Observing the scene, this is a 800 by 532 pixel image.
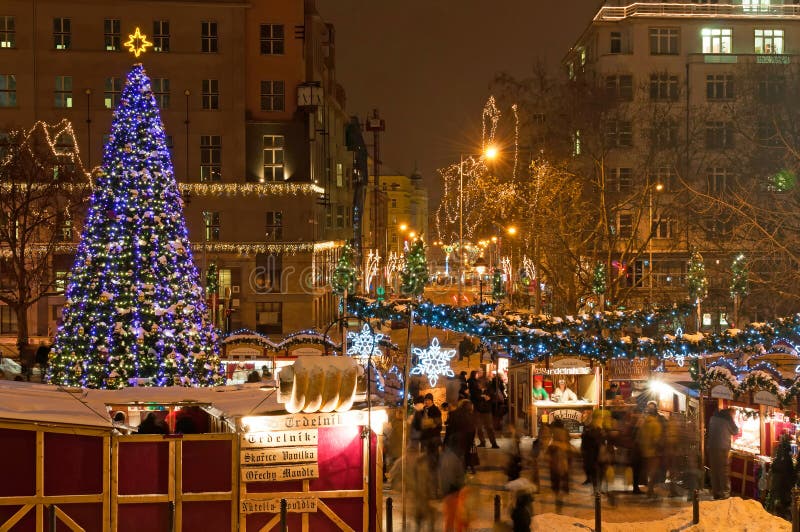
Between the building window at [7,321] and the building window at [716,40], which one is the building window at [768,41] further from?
the building window at [7,321]

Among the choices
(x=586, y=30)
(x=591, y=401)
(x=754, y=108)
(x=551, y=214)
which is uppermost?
(x=586, y=30)

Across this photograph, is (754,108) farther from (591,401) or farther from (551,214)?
(591,401)

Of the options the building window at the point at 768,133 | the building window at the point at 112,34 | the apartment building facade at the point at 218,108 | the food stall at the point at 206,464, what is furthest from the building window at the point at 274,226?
the food stall at the point at 206,464

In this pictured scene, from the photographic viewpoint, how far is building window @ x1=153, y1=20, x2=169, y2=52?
5478 centimetres

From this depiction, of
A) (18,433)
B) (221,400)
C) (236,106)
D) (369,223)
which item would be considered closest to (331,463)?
(221,400)

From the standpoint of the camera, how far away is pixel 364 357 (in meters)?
31.0

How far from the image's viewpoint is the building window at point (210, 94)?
181 feet

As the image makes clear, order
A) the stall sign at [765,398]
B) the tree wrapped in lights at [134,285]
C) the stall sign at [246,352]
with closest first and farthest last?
1. the stall sign at [765,398]
2. the tree wrapped in lights at [134,285]
3. the stall sign at [246,352]

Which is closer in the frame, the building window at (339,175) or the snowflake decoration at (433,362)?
the snowflake decoration at (433,362)

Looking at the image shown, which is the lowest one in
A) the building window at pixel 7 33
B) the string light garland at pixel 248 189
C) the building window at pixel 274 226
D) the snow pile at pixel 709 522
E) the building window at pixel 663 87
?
the snow pile at pixel 709 522

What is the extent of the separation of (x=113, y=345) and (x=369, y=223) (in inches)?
3185

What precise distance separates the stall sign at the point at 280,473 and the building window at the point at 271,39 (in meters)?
45.5

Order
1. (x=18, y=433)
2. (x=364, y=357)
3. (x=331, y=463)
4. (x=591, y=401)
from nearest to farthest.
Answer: (x=18, y=433) < (x=331, y=463) < (x=591, y=401) < (x=364, y=357)

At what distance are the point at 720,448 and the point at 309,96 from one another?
1570 inches
